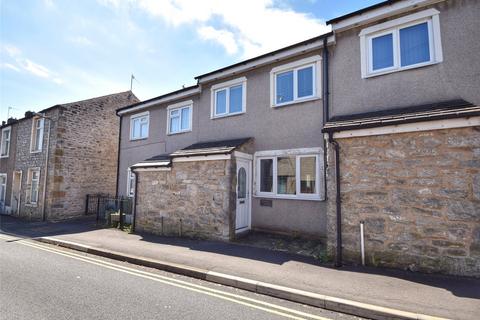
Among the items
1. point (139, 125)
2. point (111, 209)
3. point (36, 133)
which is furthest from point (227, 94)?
point (36, 133)

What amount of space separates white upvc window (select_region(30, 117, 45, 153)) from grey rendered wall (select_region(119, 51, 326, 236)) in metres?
10.5

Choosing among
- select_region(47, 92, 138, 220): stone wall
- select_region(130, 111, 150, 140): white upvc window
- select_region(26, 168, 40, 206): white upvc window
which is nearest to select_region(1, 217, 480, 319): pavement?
select_region(130, 111, 150, 140): white upvc window

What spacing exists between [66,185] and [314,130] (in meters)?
14.2

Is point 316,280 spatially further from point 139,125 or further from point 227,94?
point 139,125

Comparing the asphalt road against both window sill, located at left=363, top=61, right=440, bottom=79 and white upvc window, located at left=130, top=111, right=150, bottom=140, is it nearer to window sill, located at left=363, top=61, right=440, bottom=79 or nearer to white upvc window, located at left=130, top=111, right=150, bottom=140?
window sill, located at left=363, top=61, right=440, bottom=79

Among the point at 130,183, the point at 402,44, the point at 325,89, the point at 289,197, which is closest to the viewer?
the point at 402,44

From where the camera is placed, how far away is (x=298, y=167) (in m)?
8.62

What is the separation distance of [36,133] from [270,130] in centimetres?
1621

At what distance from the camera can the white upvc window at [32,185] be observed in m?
15.5

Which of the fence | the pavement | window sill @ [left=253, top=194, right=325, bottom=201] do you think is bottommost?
the pavement

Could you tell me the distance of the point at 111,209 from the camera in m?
14.1

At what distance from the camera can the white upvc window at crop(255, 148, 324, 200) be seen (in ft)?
27.1

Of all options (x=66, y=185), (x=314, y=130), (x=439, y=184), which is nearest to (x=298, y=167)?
(x=314, y=130)

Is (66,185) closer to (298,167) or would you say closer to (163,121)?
(163,121)
